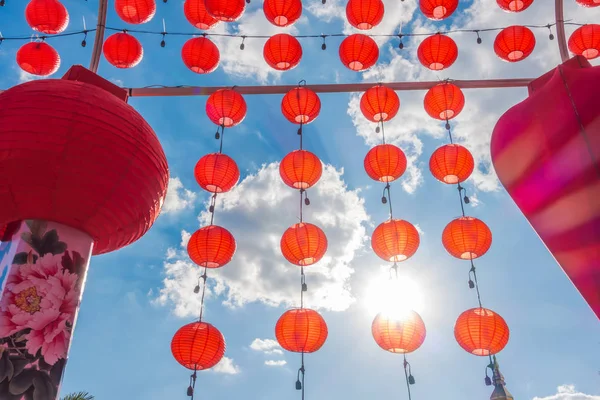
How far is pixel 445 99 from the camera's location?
7.25m

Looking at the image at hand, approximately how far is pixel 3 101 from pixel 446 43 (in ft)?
21.3

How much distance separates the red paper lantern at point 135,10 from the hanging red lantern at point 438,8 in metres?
4.11

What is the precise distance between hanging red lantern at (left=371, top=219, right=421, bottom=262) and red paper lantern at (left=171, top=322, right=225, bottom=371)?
262cm

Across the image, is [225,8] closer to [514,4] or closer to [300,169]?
[300,169]

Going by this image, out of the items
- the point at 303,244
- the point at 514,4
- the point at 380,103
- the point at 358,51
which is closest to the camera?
the point at 303,244

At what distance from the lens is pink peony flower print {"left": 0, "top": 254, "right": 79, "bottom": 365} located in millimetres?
2297

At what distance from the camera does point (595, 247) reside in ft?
4.66

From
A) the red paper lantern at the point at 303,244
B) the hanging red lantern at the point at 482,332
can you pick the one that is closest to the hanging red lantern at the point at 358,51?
the red paper lantern at the point at 303,244

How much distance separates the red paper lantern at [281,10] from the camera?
6750mm

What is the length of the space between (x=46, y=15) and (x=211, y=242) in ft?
14.1

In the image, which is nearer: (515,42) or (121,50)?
(121,50)

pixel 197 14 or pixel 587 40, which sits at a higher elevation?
pixel 197 14

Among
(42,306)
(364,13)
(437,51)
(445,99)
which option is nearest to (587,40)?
(437,51)

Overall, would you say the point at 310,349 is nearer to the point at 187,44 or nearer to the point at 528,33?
the point at 187,44
